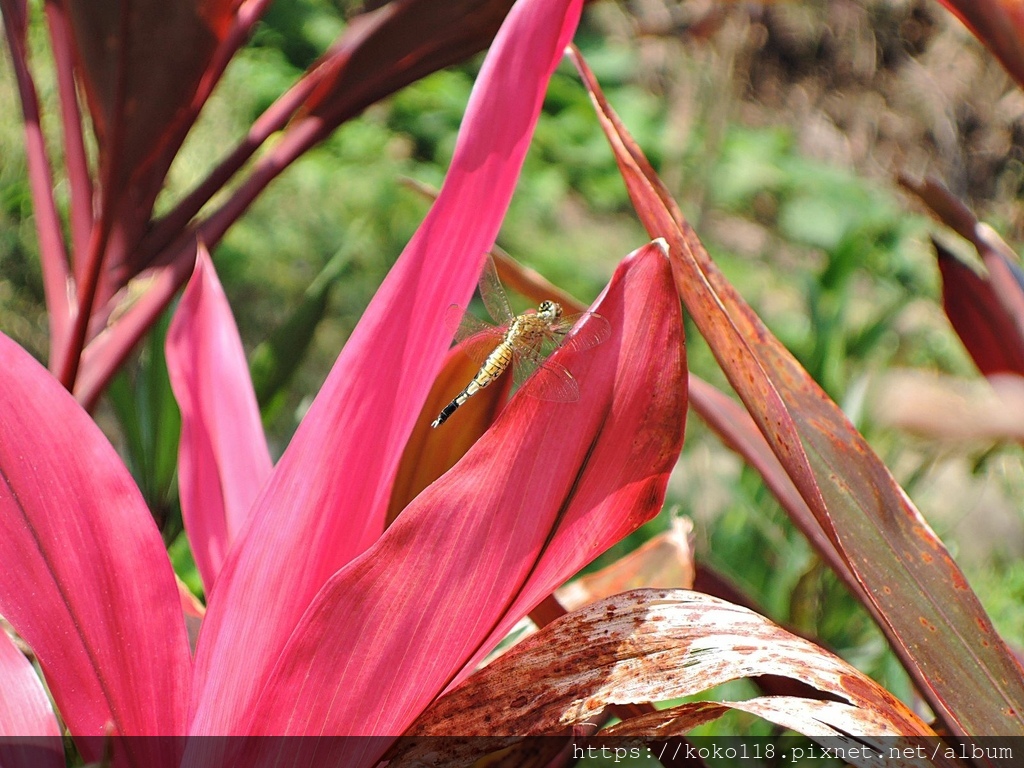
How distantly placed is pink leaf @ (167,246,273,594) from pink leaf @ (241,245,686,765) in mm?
126

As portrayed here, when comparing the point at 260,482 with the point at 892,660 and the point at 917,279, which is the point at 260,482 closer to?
the point at 892,660

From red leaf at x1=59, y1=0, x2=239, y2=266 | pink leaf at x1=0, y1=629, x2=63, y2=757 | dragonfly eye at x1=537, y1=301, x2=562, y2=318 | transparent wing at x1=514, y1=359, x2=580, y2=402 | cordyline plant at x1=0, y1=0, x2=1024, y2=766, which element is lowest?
pink leaf at x1=0, y1=629, x2=63, y2=757

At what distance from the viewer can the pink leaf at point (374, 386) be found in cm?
29

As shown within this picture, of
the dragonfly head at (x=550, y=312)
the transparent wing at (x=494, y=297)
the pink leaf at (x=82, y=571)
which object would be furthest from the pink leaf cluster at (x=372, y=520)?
the transparent wing at (x=494, y=297)

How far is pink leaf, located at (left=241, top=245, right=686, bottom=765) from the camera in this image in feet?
0.88

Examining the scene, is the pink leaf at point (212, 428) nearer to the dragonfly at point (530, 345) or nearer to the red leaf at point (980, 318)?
the dragonfly at point (530, 345)

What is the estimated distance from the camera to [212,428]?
415 millimetres

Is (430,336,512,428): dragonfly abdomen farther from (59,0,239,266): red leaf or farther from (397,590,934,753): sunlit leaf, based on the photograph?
(59,0,239,266): red leaf

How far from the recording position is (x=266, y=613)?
30cm

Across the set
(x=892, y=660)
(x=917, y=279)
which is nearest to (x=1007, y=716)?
(x=892, y=660)

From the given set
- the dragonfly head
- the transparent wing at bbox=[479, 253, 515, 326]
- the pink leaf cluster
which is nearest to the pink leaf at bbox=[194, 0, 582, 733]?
the pink leaf cluster

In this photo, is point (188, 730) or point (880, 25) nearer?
point (188, 730)

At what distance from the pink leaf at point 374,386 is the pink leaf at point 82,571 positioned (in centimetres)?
2

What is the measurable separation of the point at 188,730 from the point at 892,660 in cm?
52
